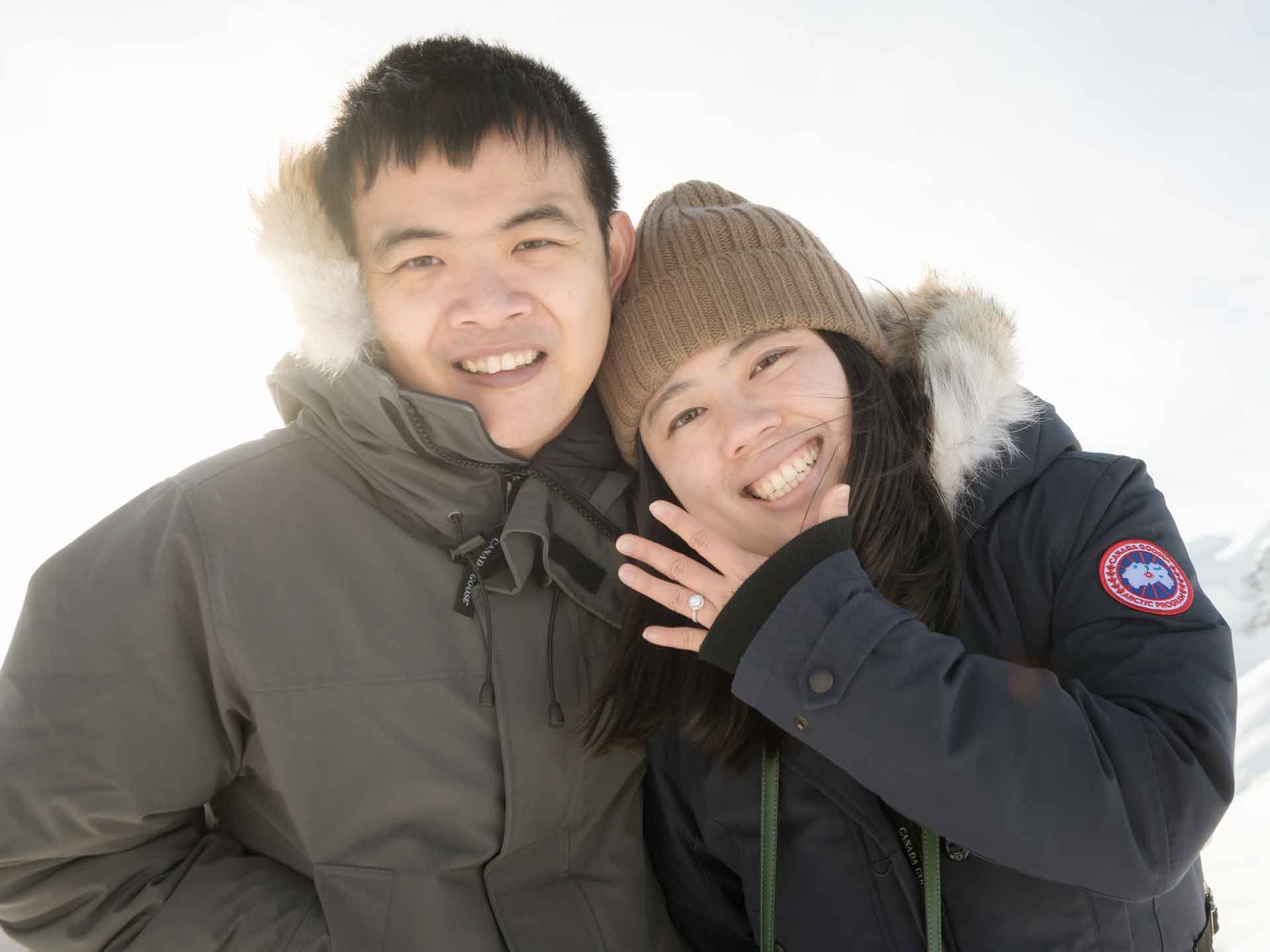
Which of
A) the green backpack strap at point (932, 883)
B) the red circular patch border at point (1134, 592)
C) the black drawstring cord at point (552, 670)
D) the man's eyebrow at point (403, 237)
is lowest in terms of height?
the green backpack strap at point (932, 883)

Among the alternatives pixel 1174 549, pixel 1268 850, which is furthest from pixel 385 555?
pixel 1268 850

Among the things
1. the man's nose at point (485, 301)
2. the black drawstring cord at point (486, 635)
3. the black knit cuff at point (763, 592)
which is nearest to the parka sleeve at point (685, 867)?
the black drawstring cord at point (486, 635)

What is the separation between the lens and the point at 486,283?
1831 millimetres

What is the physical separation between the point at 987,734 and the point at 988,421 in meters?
0.68

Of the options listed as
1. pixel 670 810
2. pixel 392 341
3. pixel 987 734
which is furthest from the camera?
pixel 670 810

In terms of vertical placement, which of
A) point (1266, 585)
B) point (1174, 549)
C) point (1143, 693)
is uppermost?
point (1174, 549)

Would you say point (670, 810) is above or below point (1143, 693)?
below

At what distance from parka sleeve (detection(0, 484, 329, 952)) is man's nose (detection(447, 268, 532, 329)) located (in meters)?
0.62

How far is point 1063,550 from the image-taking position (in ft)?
5.30

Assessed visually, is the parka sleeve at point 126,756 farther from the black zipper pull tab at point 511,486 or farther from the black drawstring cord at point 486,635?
the black zipper pull tab at point 511,486

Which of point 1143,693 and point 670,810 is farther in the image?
point 670,810

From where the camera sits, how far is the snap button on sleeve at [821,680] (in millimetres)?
1364

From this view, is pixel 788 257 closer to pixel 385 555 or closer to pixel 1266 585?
A: pixel 385 555

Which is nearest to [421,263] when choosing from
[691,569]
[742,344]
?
[742,344]
